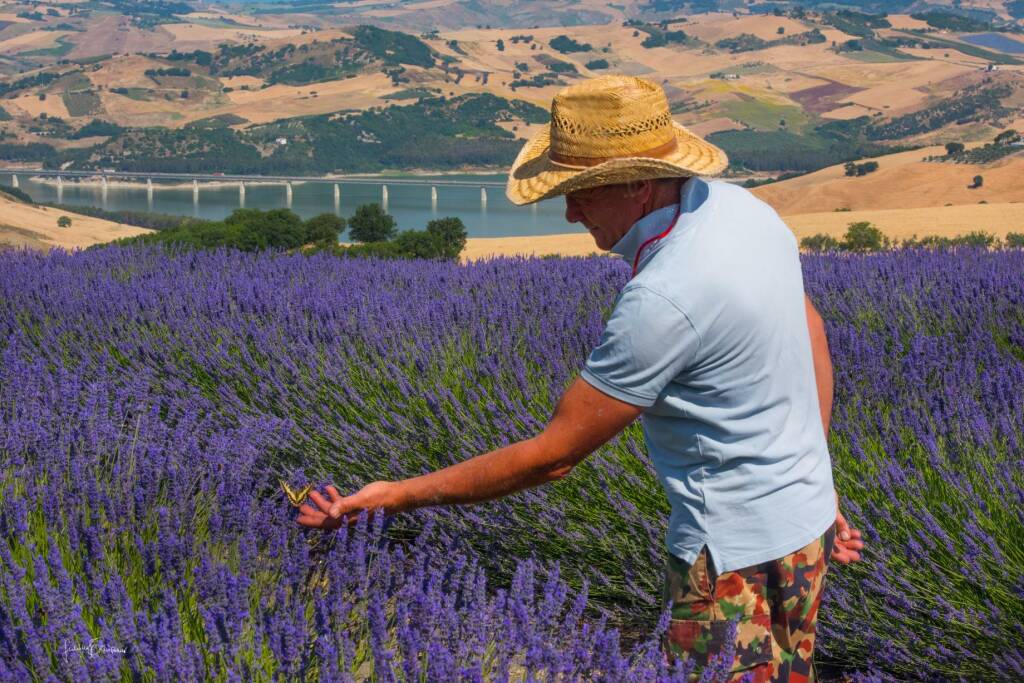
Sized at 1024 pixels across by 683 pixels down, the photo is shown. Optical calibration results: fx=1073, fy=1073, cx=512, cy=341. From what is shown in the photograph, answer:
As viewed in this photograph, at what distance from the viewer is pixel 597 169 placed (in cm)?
160

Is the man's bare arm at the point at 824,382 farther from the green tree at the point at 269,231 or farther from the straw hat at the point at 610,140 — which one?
the green tree at the point at 269,231

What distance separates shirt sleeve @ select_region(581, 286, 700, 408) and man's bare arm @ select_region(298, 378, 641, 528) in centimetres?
3

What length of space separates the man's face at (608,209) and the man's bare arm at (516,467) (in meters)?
0.27

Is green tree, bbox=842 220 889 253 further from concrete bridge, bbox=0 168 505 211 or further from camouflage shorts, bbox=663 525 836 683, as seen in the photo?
concrete bridge, bbox=0 168 505 211

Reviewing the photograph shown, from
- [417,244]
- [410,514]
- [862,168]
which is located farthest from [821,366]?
[862,168]

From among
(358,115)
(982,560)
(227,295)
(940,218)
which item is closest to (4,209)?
(940,218)

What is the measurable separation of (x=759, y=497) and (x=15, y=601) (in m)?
1.10

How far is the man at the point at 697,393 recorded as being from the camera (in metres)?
1.53

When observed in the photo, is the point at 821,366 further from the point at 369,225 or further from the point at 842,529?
the point at 369,225

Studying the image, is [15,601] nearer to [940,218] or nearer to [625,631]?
[625,631]

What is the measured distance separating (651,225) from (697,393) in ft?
0.91

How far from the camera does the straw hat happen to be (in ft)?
5.33

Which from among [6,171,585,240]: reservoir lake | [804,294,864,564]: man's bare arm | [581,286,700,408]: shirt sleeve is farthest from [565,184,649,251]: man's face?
[6,171,585,240]: reservoir lake

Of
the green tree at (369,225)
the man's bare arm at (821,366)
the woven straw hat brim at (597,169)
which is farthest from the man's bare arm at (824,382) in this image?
the green tree at (369,225)
